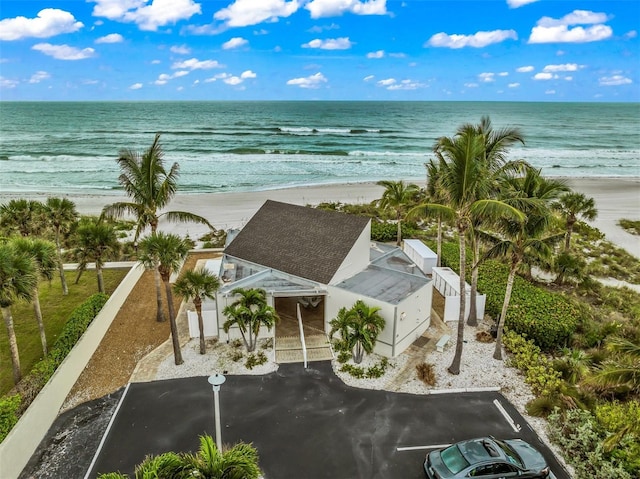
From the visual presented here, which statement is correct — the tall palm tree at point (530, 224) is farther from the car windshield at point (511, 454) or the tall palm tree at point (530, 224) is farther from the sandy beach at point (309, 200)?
the sandy beach at point (309, 200)

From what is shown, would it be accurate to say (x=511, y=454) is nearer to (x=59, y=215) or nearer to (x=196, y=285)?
(x=196, y=285)

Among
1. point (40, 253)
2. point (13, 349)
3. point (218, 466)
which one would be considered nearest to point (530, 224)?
point (218, 466)

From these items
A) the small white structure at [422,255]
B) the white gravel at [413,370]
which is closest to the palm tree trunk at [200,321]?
the white gravel at [413,370]

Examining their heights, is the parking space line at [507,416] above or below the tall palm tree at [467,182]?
below

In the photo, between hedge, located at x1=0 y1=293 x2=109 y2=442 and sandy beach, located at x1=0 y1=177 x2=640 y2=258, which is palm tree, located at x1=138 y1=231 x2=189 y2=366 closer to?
hedge, located at x1=0 y1=293 x2=109 y2=442

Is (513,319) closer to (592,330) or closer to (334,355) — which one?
(592,330)

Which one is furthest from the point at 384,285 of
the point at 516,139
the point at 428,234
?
the point at 428,234

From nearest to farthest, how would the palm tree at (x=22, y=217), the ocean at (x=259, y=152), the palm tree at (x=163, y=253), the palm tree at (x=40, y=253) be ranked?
the palm tree at (x=40, y=253) → the palm tree at (x=163, y=253) → the palm tree at (x=22, y=217) → the ocean at (x=259, y=152)
